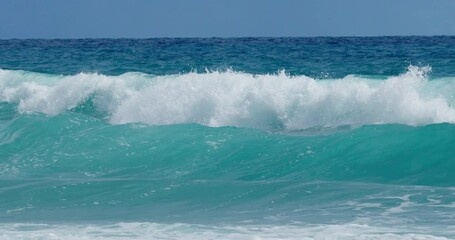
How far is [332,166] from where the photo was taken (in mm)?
10430

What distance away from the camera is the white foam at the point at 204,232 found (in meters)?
6.43

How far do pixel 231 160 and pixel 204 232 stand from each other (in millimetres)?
4454

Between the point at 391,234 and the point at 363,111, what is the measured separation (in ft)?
25.6

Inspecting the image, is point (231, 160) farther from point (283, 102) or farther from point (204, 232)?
point (204, 232)

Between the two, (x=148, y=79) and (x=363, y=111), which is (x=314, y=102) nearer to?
(x=363, y=111)

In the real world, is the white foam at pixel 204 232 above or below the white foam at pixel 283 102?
below

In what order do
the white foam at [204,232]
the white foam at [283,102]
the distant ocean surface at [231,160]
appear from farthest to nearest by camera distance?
the white foam at [283,102], the distant ocean surface at [231,160], the white foam at [204,232]

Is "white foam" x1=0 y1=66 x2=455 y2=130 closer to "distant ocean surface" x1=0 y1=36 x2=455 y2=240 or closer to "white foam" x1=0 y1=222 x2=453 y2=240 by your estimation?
"distant ocean surface" x1=0 y1=36 x2=455 y2=240

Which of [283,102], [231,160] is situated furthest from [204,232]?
[283,102]

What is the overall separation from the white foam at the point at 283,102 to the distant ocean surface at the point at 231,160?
0.03 metres

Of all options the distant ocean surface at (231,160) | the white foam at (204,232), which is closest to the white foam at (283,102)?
the distant ocean surface at (231,160)

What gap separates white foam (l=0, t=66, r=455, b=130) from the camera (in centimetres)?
1376

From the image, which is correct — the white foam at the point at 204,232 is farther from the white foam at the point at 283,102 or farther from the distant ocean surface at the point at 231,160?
the white foam at the point at 283,102

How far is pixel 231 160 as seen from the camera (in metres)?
11.2
